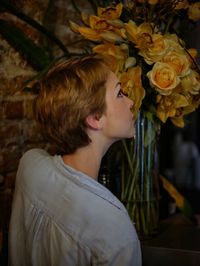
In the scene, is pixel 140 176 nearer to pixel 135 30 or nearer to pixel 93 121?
pixel 93 121

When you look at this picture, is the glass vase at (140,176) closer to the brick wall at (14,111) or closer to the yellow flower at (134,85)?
the yellow flower at (134,85)

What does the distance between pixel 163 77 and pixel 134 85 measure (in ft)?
0.28

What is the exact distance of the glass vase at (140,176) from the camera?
1.55 m

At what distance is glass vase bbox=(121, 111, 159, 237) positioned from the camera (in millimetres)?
1546

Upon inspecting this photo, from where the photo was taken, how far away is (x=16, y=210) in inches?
53.1

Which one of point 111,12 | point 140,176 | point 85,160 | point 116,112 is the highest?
point 111,12

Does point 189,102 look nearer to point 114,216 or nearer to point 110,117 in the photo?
point 110,117

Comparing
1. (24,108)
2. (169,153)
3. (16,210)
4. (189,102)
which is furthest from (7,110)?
(169,153)

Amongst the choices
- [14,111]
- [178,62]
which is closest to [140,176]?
[178,62]

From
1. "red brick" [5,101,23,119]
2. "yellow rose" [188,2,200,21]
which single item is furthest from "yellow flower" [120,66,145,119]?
"red brick" [5,101,23,119]

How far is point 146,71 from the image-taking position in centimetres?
143

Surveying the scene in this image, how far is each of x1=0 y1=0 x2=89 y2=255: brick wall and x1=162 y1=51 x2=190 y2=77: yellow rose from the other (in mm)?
428

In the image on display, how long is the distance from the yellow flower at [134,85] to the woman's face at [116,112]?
15mm

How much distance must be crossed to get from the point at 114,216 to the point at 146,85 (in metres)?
0.44
